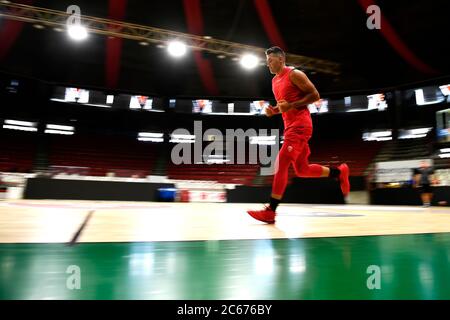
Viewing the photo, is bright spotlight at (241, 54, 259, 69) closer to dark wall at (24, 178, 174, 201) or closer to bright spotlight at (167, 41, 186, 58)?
bright spotlight at (167, 41, 186, 58)

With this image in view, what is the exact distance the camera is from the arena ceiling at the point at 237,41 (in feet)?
37.3

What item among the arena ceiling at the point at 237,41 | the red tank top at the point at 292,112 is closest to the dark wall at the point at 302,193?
the arena ceiling at the point at 237,41

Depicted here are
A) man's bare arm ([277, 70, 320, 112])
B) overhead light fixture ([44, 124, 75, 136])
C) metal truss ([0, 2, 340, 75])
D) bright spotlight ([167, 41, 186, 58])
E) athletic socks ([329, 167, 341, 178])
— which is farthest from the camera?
overhead light fixture ([44, 124, 75, 136])

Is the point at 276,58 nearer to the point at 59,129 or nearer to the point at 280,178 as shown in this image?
the point at 280,178

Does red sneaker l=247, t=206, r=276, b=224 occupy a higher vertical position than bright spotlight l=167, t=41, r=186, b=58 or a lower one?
lower

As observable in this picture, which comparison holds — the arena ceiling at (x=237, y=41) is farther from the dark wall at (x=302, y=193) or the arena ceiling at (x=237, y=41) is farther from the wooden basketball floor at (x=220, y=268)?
the wooden basketball floor at (x=220, y=268)

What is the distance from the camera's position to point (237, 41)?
509 inches

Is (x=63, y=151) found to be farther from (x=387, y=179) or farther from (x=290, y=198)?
(x=387, y=179)

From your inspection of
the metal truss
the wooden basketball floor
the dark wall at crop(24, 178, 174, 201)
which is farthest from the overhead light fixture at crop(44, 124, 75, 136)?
the wooden basketball floor

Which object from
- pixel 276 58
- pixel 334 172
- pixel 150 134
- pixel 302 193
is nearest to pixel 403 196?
pixel 302 193

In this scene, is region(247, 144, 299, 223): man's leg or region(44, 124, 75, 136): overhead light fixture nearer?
region(247, 144, 299, 223): man's leg

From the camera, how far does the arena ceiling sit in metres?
11.4

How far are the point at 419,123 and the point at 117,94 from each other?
14957 mm
